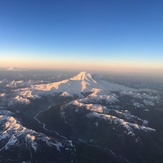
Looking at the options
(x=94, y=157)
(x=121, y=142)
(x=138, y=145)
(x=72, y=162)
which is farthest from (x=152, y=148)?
(x=72, y=162)

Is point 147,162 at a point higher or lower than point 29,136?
lower

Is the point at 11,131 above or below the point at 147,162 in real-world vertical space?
above

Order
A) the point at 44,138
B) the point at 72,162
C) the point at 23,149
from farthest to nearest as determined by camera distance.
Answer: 1. the point at 44,138
2. the point at 23,149
3. the point at 72,162

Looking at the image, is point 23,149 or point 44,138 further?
point 44,138

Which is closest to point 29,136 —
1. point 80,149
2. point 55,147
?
point 55,147

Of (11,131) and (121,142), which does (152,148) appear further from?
(11,131)

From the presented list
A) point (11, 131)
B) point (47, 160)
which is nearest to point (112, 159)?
point (47, 160)

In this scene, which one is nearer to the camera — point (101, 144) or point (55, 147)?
point (55, 147)

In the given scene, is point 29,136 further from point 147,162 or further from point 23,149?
point 147,162

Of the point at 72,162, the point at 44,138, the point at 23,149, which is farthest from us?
the point at 44,138
